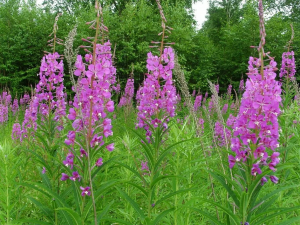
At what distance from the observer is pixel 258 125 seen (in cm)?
194

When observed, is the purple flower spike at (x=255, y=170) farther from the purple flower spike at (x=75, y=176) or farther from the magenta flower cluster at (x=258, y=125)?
the purple flower spike at (x=75, y=176)

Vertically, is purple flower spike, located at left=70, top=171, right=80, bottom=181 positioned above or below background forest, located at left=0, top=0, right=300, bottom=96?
below

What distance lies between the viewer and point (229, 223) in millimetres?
2170

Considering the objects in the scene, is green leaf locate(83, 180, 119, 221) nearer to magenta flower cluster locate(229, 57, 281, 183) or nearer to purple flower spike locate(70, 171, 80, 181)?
purple flower spike locate(70, 171, 80, 181)

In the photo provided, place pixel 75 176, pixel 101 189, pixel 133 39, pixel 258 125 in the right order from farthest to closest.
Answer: pixel 133 39 → pixel 75 176 → pixel 101 189 → pixel 258 125

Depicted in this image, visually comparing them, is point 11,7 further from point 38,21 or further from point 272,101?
point 272,101

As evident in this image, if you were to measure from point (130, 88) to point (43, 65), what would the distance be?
464 cm

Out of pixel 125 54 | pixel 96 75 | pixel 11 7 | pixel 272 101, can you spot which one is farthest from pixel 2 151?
pixel 11 7

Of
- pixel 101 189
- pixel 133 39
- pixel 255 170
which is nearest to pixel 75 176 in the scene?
pixel 101 189

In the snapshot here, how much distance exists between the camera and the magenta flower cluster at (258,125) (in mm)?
1936

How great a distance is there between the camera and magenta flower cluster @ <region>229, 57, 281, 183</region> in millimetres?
1936

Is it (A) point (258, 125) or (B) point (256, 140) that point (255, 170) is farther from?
(A) point (258, 125)

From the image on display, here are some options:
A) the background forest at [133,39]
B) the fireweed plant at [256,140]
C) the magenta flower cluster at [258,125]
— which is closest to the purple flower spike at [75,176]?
the fireweed plant at [256,140]

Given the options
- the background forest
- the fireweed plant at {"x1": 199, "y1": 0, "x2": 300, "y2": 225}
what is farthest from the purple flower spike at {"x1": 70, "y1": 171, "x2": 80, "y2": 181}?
the background forest
